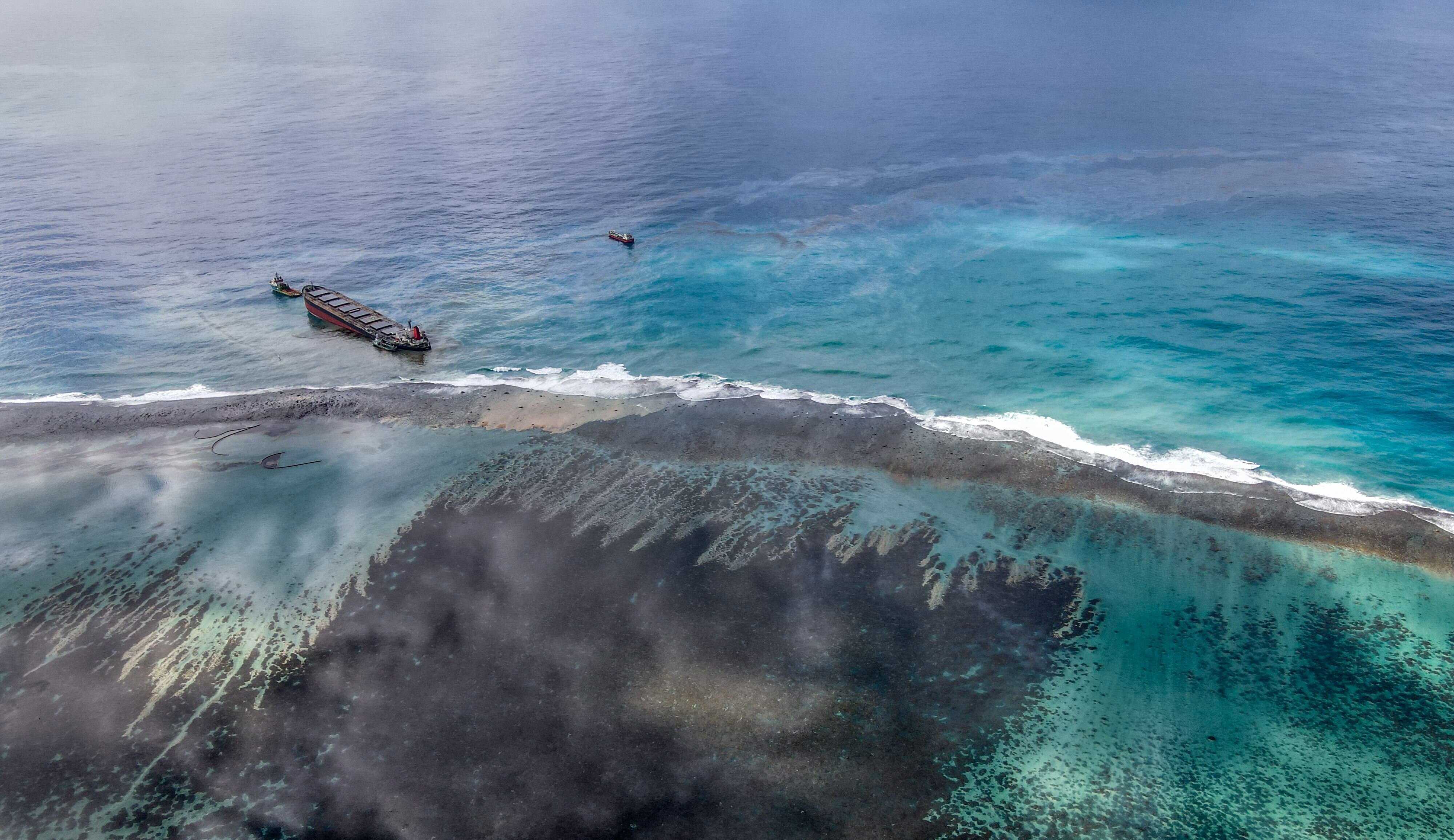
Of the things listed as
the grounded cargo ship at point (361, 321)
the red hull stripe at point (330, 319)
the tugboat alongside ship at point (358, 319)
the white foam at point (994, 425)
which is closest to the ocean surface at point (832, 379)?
the white foam at point (994, 425)

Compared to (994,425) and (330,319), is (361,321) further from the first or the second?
(994,425)

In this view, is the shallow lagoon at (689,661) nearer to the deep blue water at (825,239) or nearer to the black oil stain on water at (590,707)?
the black oil stain on water at (590,707)

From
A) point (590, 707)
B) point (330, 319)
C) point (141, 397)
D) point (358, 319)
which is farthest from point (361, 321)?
point (590, 707)

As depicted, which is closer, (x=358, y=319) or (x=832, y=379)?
(x=832, y=379)

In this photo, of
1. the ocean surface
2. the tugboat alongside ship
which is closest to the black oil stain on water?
the ocean surface

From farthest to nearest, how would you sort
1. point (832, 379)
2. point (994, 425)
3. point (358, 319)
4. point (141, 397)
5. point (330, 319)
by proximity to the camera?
point (330, 319) → point (358, 319) → point (832, 379) → point (141, 397) → point (994, 425)

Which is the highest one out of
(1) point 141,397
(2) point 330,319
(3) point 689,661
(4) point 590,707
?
(2) point 330,319

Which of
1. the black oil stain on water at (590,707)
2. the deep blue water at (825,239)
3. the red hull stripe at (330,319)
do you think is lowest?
the black oil stain on water at (590,707)

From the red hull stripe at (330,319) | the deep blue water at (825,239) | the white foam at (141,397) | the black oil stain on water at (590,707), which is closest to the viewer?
the black oil stain on water at (590,707)
